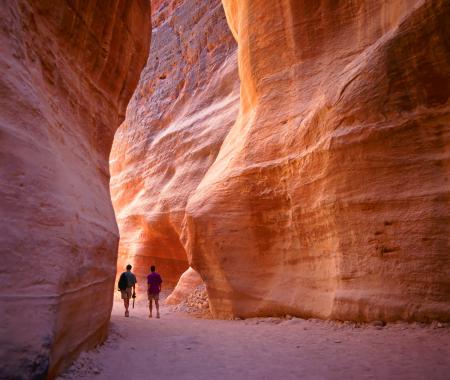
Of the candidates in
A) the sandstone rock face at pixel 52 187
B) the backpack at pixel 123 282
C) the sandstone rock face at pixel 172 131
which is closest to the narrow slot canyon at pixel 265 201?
the sandstone rock face at pixel 52 187

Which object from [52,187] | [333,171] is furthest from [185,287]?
[52,187]

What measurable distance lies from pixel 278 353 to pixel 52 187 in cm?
318

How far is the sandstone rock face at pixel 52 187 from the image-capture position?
3.01 m

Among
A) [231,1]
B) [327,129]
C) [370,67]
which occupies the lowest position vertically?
[327,129]

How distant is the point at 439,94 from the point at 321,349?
3.89 m

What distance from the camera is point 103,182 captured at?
6363 mm

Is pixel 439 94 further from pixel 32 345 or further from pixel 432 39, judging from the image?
pixel 32 345

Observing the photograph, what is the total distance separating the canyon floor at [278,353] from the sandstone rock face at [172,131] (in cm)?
937

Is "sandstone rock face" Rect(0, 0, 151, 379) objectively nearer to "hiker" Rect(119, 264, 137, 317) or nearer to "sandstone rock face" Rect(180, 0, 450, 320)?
"hiker" Rect(119, 264, 137, 317)

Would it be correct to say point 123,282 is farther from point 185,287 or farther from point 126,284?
point 185,287

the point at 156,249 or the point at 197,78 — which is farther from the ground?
the point at 197,78

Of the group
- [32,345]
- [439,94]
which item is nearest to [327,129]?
[439,94]

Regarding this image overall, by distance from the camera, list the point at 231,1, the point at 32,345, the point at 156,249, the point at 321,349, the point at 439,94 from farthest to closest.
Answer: the point at 156,249 < the point at 231,1 < the point at 439,94 < the point at 321,349 < the point at 32,345

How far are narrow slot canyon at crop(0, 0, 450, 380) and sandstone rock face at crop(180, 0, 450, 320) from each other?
1.1 inches
